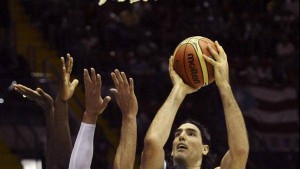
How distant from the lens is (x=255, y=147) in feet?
37.6

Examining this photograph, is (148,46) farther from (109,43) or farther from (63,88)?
(63,88)

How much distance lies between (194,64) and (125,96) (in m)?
0.49

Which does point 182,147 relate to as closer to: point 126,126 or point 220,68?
point 126,126

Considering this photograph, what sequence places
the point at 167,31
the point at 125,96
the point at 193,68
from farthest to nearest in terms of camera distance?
the point at 167,31 < the point at 193,68 < the point at 125,96

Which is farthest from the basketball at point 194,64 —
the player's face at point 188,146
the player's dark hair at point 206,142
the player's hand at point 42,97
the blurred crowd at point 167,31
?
the blurred crowd at point 167,31

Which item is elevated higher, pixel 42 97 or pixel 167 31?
pixel 167 31

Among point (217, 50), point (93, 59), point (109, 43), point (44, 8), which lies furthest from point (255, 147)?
point (217, 50)

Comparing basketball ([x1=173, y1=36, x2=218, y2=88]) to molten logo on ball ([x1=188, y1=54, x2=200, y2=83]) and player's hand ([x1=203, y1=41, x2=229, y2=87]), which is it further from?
player's hand ([x1=203, y1=41, x2=229, y2=87])

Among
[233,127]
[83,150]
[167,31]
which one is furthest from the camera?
[167,31]

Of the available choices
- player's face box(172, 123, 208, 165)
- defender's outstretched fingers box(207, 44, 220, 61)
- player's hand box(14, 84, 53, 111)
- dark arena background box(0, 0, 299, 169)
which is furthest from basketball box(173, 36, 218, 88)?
dark arena background box(0, 0, 299, 169)

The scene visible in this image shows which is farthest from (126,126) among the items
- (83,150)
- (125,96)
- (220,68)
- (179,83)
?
(220,68)

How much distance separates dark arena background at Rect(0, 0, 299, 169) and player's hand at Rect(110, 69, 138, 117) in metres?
4.05

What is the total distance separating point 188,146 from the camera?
5375 mm

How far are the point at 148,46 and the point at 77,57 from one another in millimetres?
2053
